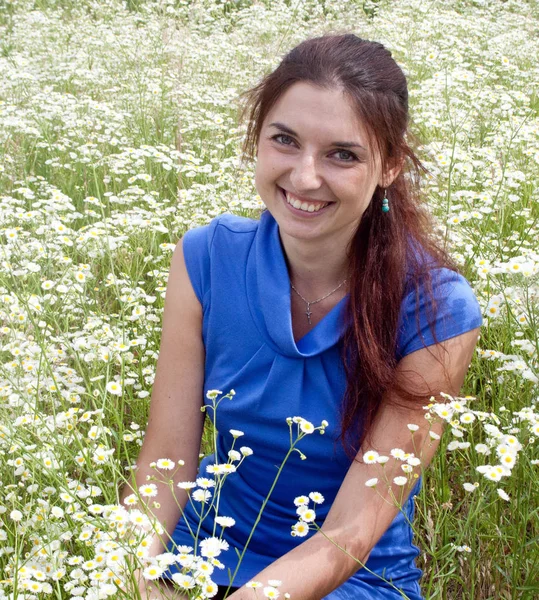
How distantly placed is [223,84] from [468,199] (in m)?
2.26

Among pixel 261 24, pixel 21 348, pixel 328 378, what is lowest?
pixel 21 348

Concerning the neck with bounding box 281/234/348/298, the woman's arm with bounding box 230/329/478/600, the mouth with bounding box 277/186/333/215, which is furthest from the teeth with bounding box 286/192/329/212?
the woman's arm with bounding box 230/329/478/600

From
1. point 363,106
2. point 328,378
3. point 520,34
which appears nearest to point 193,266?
point 328,378

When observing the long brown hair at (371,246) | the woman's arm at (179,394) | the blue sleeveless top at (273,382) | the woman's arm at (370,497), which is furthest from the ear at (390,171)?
the woman's arm at (179,394)

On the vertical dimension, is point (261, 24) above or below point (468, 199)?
above

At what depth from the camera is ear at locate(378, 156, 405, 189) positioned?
180 centimetres

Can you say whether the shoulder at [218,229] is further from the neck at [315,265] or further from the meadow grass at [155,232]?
the meadow grass at [155,232]

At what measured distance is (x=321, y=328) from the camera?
1.77 m

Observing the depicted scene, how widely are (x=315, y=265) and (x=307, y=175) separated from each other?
260mm

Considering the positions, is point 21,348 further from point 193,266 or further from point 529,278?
point 529,278

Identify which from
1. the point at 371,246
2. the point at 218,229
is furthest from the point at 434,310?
the point at 218,229

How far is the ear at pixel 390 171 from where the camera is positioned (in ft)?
5.91

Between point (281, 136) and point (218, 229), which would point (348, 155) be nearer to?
point (281, 136)

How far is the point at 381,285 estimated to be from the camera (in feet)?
5.75
